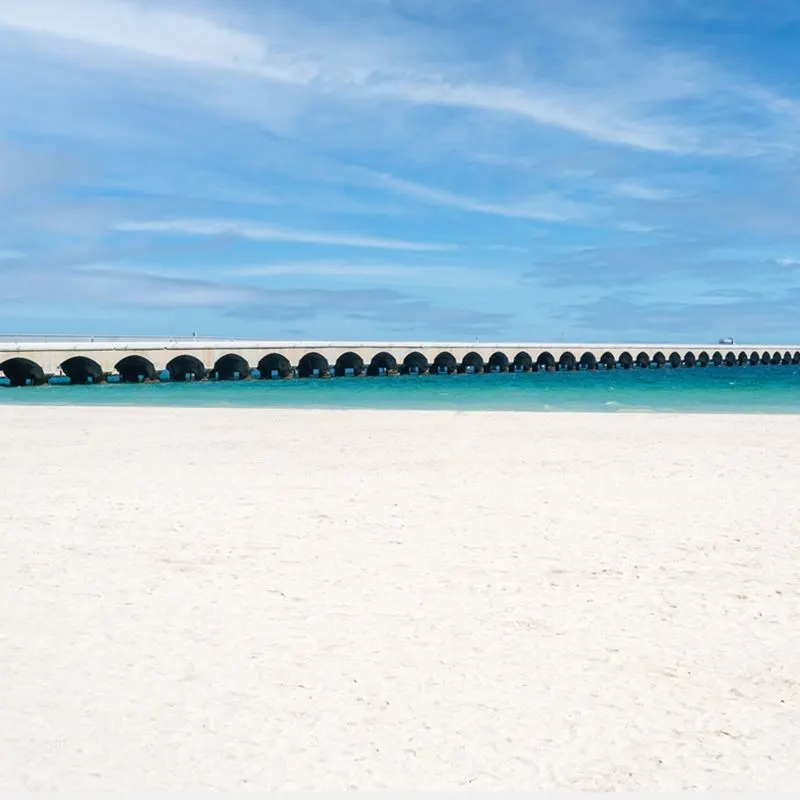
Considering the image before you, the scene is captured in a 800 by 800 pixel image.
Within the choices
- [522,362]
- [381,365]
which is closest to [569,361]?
[522,362]

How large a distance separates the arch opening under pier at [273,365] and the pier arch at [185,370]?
5911 mm

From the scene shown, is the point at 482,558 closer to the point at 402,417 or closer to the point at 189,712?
the point at 189,712

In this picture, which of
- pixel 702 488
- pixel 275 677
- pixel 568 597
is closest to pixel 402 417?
pixel 702 488

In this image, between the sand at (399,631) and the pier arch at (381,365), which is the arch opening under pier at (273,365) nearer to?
the pier arch at (381,365)

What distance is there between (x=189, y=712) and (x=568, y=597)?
3141 mm

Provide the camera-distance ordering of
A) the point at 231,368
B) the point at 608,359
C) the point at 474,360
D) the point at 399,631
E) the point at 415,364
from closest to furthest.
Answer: the point at 399,631 < the point at 231,368 < the point at 415,364 < the point at 474,360 < the point at 608,359

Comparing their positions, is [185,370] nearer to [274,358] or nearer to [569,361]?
[274,358]

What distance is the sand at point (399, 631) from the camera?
13.6 feet

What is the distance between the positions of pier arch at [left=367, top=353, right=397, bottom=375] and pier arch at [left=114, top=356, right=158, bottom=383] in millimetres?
24730

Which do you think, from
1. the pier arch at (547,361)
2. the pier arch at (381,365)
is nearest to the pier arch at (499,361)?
the pier arch at (547,361)

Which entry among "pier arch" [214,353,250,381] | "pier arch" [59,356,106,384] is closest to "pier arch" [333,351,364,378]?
"pier arch" [214,353,250,381]

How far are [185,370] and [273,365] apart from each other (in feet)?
25.7

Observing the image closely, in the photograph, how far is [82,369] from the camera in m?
59.1

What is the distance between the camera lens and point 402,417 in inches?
1030
